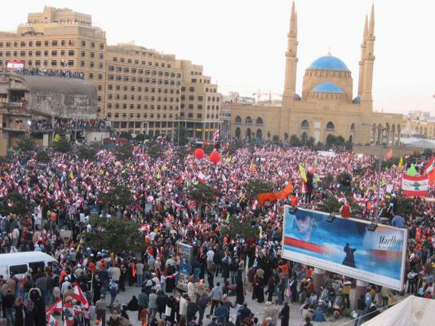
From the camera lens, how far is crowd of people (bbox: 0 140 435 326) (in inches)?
531

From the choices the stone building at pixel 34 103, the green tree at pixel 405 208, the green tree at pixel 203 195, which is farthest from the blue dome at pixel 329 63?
the green tree at pixel 203 195

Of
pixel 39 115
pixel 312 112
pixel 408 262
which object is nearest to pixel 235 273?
pixel 408 262

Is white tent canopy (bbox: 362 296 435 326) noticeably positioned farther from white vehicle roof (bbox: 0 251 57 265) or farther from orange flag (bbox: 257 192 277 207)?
orange flag (bbox: 257 192 277 207)

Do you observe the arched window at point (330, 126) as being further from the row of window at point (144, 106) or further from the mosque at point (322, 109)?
the row of window at point (144, 106)

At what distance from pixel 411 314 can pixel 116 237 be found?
423 inches

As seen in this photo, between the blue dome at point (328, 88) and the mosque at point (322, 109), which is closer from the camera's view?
the mosque at point (322, 109)

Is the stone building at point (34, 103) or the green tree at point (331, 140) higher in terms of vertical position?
the stone building at point (34, 103)

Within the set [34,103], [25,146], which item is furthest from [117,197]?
[34,103]

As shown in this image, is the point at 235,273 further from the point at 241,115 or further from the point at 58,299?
the point at 241,115

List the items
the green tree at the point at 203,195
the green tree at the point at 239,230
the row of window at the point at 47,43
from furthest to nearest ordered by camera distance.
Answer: the row of window at the point at 47,43, the green tree at the point at 203,195, the green tree at the point at 239,230

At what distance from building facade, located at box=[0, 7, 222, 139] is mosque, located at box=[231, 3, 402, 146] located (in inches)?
272

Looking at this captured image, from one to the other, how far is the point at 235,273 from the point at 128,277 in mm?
2903

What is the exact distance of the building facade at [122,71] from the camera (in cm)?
7531

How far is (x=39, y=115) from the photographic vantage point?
60906mm
